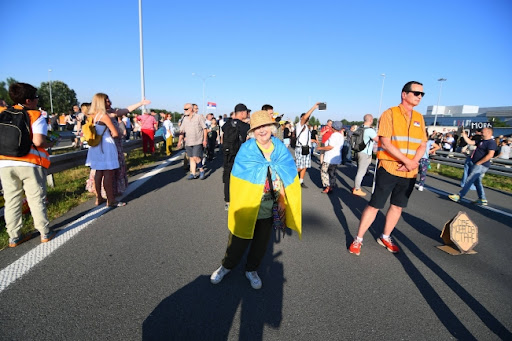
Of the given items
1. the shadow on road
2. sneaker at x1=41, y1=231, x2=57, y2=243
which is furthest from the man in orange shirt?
sneaker at x1=41, y1=231, x2=57, y2=243

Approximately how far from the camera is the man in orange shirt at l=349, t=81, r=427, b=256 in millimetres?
3219

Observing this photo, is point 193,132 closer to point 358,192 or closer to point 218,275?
point 358,192

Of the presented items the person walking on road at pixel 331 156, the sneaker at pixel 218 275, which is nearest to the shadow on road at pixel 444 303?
the sneaker at pixel 218 275

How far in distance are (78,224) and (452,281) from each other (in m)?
5.04

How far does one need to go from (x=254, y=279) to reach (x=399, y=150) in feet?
7.62

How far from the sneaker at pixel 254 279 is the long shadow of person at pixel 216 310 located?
0.05 m

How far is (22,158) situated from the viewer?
10.0 feet

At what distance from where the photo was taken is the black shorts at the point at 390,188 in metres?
→ 3.36

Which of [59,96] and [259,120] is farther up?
[59,96]

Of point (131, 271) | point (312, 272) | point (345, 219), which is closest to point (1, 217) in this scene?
point (131, 271)

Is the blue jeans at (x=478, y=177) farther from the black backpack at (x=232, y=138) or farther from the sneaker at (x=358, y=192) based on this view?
the black backpack at (x=232, y=138)

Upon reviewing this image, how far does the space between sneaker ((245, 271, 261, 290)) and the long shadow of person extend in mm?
48

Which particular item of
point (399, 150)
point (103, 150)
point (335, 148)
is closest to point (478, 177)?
point (335, 148)

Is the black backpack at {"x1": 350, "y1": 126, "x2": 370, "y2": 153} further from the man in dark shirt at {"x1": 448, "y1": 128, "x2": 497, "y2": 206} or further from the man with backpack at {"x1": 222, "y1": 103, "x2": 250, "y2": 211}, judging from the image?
the man with backpack at {"x1": 222, "y1": 103, "x2": 250, "y2": 211}
